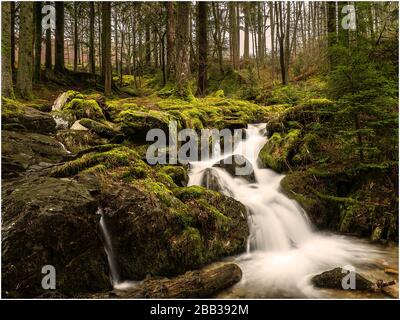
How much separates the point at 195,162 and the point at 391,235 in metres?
4.82

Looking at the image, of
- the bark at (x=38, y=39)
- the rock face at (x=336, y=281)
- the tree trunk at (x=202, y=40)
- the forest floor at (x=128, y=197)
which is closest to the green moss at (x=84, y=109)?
the forest floor at (x=128, y=197)

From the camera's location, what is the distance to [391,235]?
608cm

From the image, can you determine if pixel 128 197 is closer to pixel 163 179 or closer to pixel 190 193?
pixel 163 179

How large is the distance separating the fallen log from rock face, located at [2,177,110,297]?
56cm

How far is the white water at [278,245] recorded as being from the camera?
4.98 m

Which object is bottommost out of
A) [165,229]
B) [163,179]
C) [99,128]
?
[165,229]

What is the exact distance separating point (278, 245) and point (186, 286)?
2.76 meters

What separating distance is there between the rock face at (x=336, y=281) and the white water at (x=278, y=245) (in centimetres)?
16

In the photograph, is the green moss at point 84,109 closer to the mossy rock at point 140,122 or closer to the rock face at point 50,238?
the mossy rock at point 140,122

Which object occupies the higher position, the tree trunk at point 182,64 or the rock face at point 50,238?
the tree trunk at point 182,64

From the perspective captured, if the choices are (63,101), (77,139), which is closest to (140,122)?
(77,139)

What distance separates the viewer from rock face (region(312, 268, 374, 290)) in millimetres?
4457

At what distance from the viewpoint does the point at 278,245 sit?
20.7 ft
